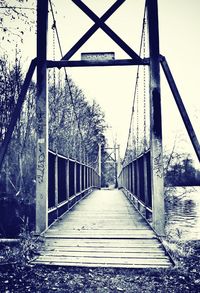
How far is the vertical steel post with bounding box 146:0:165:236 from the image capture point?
12.5ft

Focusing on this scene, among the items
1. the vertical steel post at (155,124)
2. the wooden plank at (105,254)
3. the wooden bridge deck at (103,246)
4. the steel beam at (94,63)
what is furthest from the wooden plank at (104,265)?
the steel beam at (94,63)

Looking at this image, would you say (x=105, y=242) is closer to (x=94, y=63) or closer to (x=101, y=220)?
(x=101, y=220)

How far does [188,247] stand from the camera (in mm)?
3633

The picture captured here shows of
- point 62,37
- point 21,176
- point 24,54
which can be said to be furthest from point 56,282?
point 24,54

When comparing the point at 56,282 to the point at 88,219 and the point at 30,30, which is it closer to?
the point at 88,219

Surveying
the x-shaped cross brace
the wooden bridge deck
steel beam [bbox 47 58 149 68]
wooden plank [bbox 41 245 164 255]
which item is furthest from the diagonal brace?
wooden plank [bbox 41 245 164 255]

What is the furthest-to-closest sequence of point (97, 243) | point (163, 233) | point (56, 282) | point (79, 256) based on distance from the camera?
point (163, 233) → point (97, 243) → point (79, 256) → point (56, 282)

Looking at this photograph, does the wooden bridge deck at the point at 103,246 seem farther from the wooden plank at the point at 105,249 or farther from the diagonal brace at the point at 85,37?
the diagonal brace at the point at 85,37

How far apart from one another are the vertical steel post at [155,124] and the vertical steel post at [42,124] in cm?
137

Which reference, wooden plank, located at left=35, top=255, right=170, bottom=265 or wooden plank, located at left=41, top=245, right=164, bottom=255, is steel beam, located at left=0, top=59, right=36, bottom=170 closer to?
wooden plank, located at left=41, top=245, right=164, bottom=255

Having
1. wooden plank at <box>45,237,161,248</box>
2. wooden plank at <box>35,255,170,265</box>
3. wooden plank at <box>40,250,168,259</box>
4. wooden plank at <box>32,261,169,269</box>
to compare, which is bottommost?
wooden plank at <box>32,261,169,269</box>

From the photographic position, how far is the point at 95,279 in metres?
2.64

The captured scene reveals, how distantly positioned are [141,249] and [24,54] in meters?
12.9

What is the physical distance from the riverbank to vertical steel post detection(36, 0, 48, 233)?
98cm
